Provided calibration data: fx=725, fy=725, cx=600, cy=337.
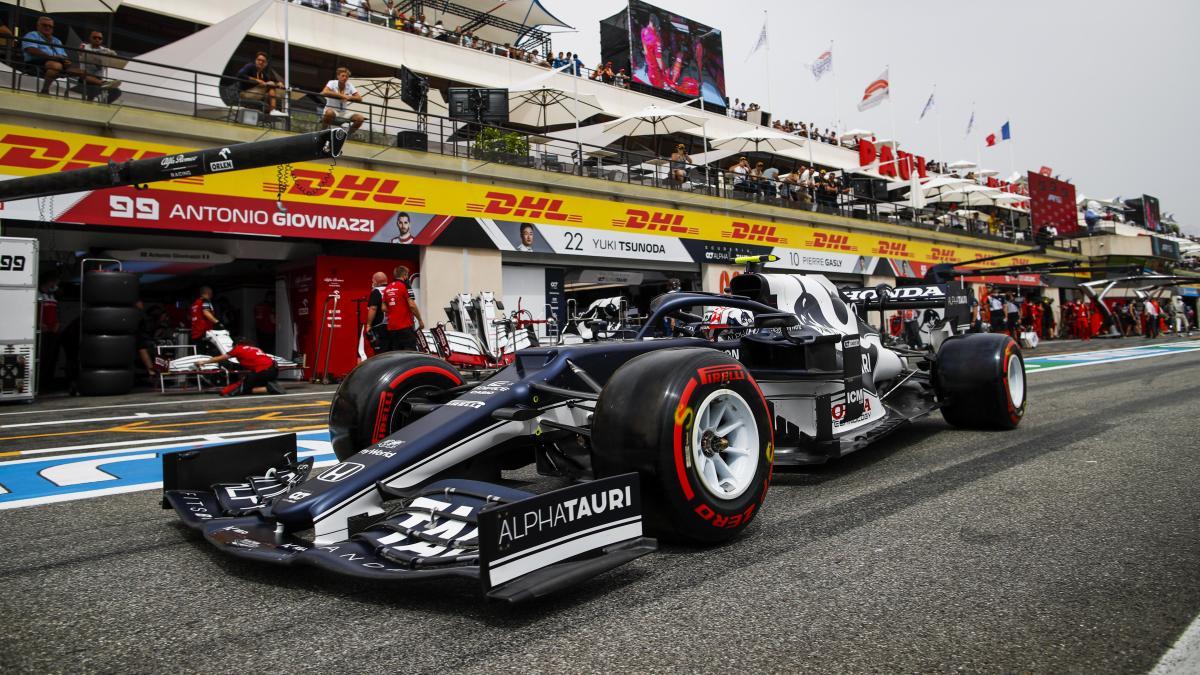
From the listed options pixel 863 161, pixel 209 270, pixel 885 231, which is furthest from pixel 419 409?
pixel 863 161

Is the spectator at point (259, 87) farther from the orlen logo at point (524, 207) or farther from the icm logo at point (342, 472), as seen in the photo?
the icm logo at point (342, 472)

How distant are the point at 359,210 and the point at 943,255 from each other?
Answer: 1116 inches

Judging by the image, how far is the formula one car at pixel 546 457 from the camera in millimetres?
2318

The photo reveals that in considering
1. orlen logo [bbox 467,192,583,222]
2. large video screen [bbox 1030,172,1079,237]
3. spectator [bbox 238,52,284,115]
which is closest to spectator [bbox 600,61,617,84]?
orlen logo [bbox 467,192,583,222]

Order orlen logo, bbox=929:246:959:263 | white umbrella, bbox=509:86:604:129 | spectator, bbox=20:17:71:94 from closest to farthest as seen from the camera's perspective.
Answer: spectator, bbox=20:17:71:94
white umbrella, bbox=509:86:604:129
orlen logo, bbox=929:246:959:263

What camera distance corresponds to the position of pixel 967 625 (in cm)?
208

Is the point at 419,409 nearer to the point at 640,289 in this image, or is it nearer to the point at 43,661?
the point at 43,661

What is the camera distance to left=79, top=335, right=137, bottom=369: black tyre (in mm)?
11180

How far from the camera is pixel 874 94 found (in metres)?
32.0

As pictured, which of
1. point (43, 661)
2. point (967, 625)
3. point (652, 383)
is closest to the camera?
point (43, 661)

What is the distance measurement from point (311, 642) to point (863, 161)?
37.4 meters

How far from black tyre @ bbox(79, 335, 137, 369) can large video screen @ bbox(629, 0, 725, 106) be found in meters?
23.3

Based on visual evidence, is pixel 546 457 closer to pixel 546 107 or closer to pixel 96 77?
pixel 96 77

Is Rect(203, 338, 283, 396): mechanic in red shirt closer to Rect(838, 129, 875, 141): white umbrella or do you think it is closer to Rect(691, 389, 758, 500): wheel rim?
Rect(691, 389, 758, 500): wheel rim
